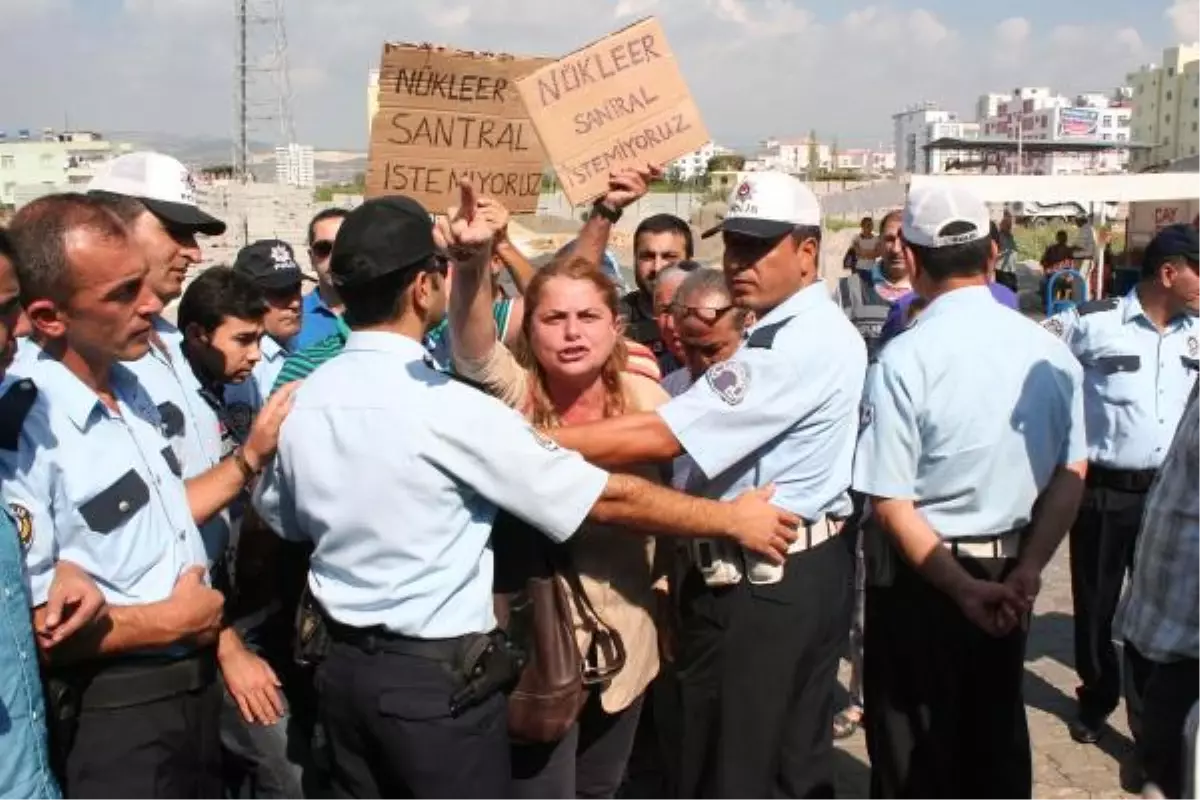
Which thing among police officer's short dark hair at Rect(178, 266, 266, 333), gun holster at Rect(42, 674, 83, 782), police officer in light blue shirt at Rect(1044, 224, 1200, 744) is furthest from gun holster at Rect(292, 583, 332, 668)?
police officer in light blue shirt at Rect(1044, 224, 1200, 744)

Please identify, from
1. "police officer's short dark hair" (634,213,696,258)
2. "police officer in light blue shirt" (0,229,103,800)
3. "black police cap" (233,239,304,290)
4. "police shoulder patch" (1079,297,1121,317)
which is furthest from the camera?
"police officer's short dark hair" (634,213,696,258)

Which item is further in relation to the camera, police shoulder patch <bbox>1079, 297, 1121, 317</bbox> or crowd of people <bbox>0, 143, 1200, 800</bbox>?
police shoulder patch <bbox>1079, 297, 1121, 317</bbox>

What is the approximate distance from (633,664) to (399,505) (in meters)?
0.89

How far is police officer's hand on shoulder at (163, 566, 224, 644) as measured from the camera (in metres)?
2.36

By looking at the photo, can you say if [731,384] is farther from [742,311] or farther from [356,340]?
[356,340]

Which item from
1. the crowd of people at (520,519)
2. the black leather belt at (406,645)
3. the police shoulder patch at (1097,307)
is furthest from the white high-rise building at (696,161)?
the police shoulder patch at (1097,307)

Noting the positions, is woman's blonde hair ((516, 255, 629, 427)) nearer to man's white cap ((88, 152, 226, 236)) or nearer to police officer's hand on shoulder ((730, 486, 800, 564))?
police officer's hand on shoulder ((730, 486, 800, 564))

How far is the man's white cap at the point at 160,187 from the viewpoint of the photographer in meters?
3.28

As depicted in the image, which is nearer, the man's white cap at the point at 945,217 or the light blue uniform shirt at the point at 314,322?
the man's white cap at the point at 945,217

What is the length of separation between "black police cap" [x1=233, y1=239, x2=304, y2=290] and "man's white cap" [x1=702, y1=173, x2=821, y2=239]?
178 cm

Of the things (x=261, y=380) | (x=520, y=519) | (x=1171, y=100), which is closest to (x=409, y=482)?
(x=520, y=519)

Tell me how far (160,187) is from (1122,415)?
382cm

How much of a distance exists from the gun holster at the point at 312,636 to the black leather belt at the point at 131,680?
26 cm

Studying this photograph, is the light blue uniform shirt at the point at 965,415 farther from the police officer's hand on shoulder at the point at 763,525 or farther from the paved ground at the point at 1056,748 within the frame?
the paved ground at the point at 1056,748
